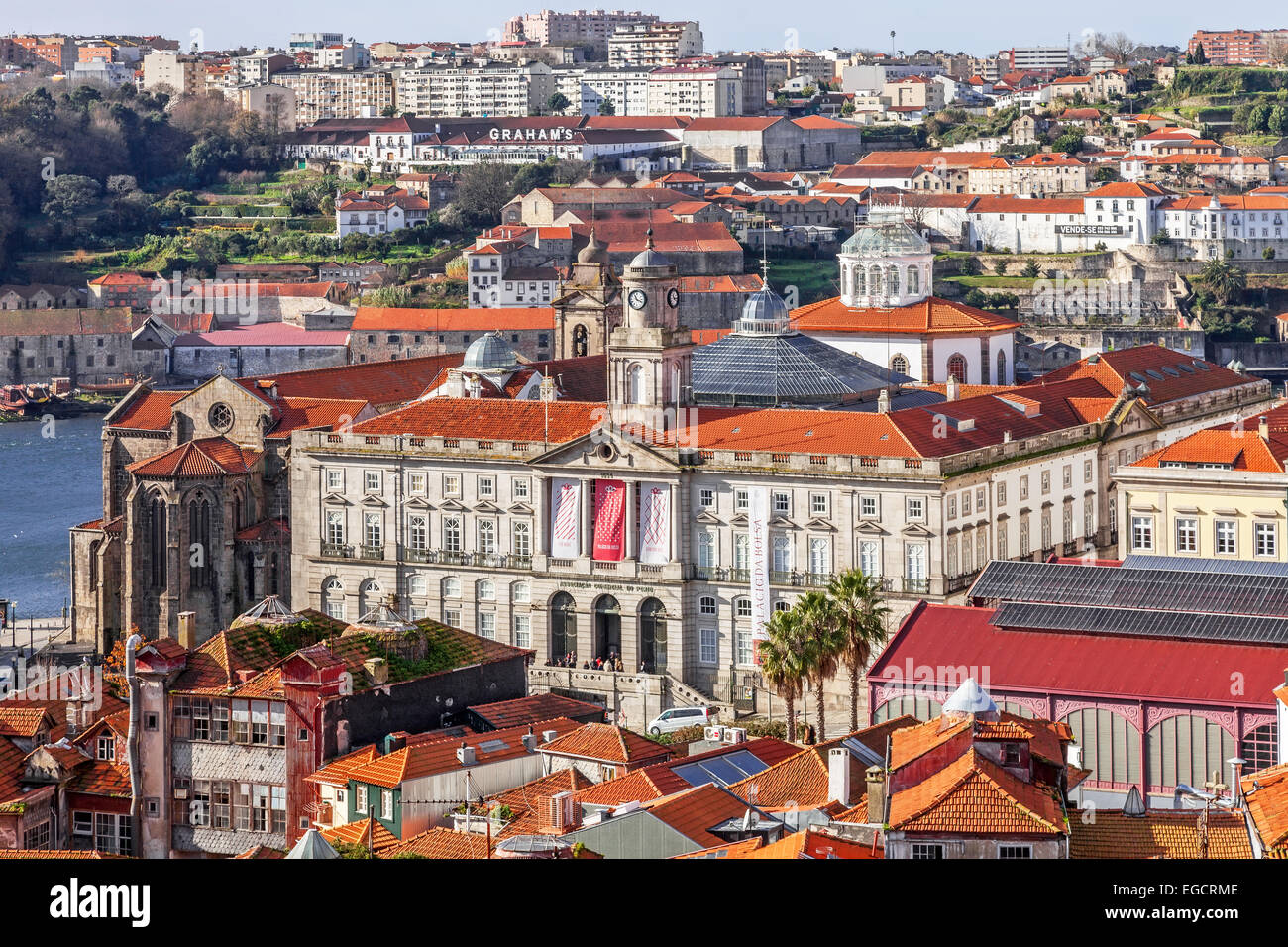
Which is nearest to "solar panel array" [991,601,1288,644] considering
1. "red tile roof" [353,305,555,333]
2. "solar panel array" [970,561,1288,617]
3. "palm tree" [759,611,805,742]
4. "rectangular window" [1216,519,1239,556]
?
"solar panel array" [970,561,1288,617]

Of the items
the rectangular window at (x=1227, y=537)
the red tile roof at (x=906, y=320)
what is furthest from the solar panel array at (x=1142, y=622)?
the red tile roof at (x=906, y=320)

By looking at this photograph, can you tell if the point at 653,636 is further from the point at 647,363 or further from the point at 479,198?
the point at 479,198

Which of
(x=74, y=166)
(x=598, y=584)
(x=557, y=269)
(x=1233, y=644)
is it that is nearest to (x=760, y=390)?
(x=598, y=584)

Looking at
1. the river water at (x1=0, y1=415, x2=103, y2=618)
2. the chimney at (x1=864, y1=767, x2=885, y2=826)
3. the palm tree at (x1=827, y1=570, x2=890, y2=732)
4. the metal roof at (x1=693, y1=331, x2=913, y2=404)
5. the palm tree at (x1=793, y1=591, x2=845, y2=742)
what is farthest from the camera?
the river water at (x1=0, y1=415, x2=103, y2=618)

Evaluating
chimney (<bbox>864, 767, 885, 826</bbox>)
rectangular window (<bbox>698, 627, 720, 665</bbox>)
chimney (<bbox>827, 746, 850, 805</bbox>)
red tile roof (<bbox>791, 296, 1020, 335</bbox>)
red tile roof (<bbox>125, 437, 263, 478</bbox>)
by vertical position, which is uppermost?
red tile roof (<bbox>791, 296, 1020, 335</bbox>)

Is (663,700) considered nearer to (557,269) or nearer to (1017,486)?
(1017,486)

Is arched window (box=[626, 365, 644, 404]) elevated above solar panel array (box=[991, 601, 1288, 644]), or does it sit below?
above

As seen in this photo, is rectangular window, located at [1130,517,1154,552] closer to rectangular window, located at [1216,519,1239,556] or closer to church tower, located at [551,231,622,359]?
rectangular window, located at [1216,519,1239,556]

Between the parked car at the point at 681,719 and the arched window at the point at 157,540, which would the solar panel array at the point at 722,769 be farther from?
→ the arched window at the point at 157,540
